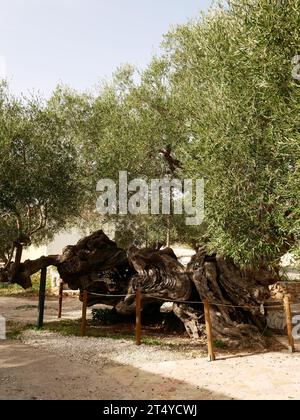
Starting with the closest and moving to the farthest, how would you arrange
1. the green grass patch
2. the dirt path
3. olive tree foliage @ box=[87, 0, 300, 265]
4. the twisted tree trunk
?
1. the dirt path
2. olive tree foliage @ box=[87, 0, 300, 265]
3. the green grass patch
4. the twisted tree trunk

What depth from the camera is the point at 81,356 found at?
1452cm

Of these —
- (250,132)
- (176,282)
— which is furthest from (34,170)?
(250,132)

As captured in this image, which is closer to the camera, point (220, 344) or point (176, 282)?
point (220, 344)

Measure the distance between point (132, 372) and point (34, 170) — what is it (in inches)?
403

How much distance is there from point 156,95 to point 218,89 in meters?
7.42

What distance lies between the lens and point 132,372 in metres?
12.5

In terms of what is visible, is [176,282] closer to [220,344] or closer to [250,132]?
[220,344]

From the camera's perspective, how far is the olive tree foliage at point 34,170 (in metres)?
18.0

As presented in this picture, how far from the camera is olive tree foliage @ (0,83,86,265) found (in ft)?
59.1

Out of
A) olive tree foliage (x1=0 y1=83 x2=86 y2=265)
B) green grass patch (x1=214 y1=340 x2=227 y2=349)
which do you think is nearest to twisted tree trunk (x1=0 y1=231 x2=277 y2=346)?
green grass patch (x1=214 y1=340 x2=227 y2=349)

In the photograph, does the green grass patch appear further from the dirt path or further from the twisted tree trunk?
the dirt path

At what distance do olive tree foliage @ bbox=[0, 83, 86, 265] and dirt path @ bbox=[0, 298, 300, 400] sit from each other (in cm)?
546

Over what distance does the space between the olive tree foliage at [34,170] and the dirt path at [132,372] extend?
546 cm
